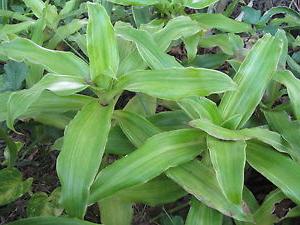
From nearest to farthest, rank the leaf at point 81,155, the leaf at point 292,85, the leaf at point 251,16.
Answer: the leaf at point 81,155, the leaf at point 292,85, the leaf at point 251,16

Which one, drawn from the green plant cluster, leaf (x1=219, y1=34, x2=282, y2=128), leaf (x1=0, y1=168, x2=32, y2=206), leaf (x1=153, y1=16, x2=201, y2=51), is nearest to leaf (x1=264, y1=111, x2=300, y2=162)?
the green plant cluster

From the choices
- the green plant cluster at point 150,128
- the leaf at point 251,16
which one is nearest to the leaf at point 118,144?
the green plant cluster at point 150,128

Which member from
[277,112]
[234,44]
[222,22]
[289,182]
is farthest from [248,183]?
[222,22]

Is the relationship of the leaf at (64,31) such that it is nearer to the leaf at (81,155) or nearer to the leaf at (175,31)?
the leaf at (175,31)

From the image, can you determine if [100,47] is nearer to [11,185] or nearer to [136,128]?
[136,128]

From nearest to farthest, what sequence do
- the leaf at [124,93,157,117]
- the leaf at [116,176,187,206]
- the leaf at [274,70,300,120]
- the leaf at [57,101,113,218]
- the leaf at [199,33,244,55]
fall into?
the leaf at [57,101,113,218]
the leaf at [116,176,187,206]
the leaf at [274,70,300,120]
the leaf at [124,93,157,117]
the leaf at [199,33,244,55]

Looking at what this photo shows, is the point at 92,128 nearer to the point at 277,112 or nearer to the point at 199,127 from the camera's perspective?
the point at 199,127

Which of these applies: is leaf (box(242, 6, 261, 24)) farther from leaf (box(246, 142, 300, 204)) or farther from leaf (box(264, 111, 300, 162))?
leaf (box(246, 142, 300, 204))
